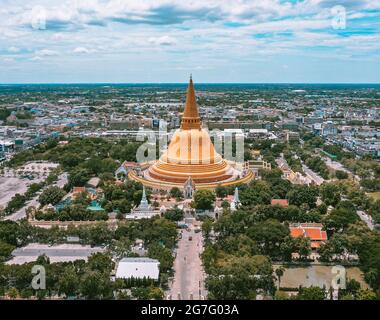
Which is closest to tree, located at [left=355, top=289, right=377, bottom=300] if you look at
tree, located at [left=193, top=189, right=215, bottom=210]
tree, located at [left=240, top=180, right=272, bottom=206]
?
tree, located at [left=240, top=180, right=272, bottom=206]

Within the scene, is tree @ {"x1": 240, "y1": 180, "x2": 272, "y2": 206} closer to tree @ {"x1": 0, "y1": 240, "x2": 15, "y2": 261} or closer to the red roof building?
the red roof building

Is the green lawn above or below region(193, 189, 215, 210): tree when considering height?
below

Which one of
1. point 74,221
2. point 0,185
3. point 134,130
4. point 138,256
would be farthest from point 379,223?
point 134,130

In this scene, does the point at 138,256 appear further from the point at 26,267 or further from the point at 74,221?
the point at 74,221

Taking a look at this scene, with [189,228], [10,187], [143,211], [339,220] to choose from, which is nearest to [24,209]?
[10,187]

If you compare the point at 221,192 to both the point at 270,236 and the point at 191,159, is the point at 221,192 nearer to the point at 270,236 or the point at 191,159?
the point at 191,159
